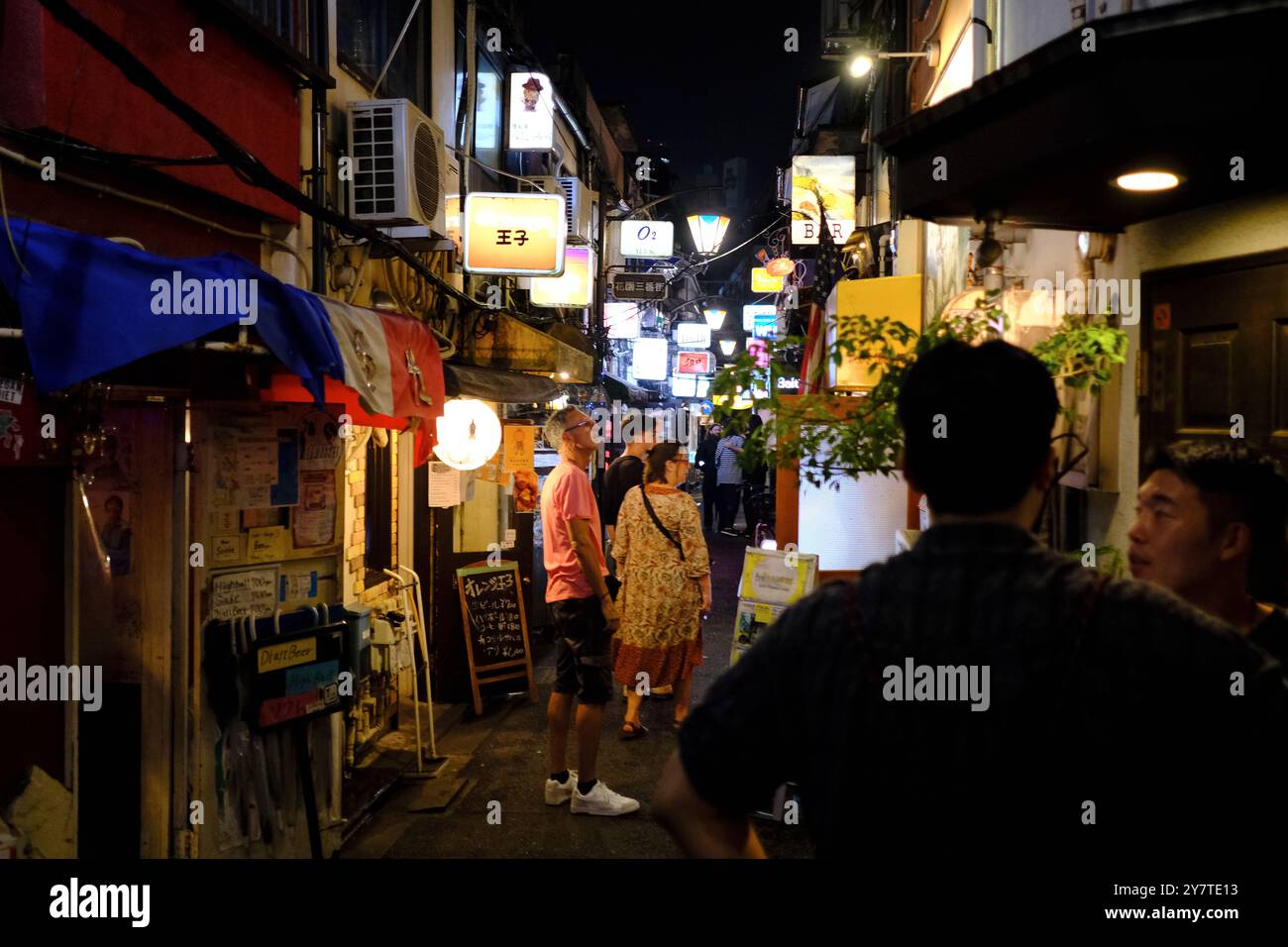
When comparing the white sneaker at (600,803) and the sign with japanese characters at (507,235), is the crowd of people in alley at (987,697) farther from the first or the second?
the sign with japanese characters at (507,235)

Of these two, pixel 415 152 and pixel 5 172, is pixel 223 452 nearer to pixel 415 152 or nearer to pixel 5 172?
pixel 5 172

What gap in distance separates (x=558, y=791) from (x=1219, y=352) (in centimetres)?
538

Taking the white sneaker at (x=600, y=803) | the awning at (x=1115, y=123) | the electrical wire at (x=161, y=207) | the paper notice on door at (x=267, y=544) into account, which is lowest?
the white sneaker at (x=600, y=803)

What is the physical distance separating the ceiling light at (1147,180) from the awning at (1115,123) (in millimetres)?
59

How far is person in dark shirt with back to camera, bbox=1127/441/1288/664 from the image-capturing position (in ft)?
9.27

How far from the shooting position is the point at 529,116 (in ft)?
44.8

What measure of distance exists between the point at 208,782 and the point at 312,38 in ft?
18.8

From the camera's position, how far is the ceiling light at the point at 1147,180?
13.1 feet

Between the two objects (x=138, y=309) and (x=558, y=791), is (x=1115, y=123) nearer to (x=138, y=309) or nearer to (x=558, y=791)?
(x=138, y=309)

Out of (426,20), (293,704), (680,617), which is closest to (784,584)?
(680,617)

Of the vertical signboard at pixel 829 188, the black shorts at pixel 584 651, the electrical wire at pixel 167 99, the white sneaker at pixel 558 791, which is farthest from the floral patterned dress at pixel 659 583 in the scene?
the vertical signboard at pixel 829 188

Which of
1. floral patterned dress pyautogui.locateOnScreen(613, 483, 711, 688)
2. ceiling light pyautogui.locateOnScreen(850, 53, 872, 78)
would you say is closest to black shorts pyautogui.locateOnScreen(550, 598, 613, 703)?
floral patterned dress pyautogui.locateOnScreen(613, 483, 711, 688)

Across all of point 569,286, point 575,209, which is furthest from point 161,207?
point 575,209

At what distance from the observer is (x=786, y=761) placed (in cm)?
182
